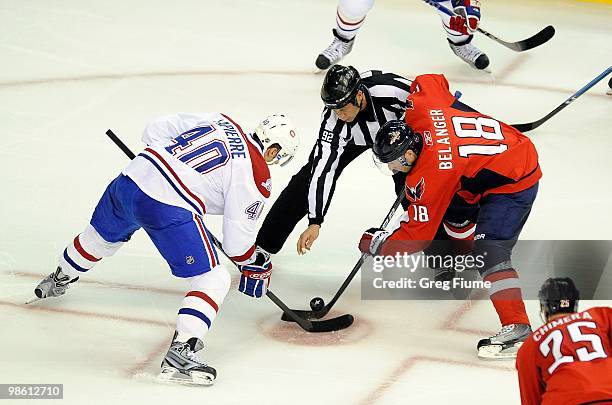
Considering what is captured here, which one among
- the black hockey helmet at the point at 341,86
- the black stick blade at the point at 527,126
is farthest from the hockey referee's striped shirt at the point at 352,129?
the black stick blade at the point at 527,126

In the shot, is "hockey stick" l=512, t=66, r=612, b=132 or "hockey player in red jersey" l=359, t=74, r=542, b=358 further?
"hockey stick" l=512, t=66, r=612, b=132

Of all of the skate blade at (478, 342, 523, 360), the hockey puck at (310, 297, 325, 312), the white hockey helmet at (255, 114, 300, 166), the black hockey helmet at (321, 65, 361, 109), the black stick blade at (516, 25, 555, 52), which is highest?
the black stick blade at (516, 25, 555, 52)

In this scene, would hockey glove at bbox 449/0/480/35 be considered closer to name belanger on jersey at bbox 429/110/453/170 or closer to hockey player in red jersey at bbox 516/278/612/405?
name belanger on jersey at bbox 429/110/453/170

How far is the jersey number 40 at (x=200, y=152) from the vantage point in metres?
3.64

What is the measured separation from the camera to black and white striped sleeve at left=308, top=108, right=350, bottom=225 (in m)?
4.14

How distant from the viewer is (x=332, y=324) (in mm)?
3963

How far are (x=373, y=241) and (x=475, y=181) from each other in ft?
1.31

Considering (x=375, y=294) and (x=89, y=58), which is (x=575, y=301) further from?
(x=89, y=58)

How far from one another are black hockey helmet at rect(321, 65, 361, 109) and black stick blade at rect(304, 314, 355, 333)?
0.69 meters

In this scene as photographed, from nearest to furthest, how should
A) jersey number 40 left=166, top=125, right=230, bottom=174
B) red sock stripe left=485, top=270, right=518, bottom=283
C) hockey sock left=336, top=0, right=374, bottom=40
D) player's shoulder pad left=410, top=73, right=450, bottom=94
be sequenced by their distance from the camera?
jersey number 40 left=166, top=125, right=230, bottom=174, red sock stripe left=485, top=270, right=518, bottom=283, player's shoulder pad left=410, top=73, right=450, bottom=94, hockey sock left=336, top=0, right=374, bottom=40

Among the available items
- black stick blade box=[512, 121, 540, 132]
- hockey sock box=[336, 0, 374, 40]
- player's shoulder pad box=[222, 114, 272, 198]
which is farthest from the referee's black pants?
hockey sock box=[336, 0, 374, 40]

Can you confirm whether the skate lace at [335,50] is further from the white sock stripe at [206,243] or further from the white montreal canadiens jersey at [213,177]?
the white sock stripe at [206,243]

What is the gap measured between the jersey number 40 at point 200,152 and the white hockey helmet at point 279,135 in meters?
0.17

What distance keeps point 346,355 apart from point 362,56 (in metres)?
3.05
